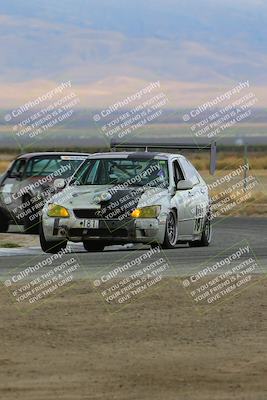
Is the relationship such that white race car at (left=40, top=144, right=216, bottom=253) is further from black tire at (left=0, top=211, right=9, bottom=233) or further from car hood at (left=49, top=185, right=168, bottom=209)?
black tire at (left=0, top=211, right=9, bottom=233)

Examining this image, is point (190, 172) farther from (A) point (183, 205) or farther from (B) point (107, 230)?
(B) point (107, 230)

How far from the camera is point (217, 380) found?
29.4ft

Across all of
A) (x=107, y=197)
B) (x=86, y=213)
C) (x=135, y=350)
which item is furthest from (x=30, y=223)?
(x=135, y=350)

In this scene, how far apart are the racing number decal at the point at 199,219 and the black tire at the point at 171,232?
94cm

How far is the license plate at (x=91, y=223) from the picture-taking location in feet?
61.8

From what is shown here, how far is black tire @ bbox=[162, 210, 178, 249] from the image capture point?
19266mm

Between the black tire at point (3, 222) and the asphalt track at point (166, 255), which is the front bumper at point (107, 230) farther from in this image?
the black tire at point (3, 222)

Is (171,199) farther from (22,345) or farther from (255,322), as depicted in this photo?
(22,345)

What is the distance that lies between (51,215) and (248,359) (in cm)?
943

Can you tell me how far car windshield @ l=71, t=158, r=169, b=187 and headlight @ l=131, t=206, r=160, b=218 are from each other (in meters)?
0.72

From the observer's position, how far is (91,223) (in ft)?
61.9

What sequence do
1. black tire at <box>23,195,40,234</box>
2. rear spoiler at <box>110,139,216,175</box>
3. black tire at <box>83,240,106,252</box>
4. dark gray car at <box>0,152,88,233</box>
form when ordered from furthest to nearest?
rear spoiler at <box>110,139,216,175</box>
black tire at <box>23,195,40,234</box>
dark gray car at <box>0,152,88,233</box>
black tire at <box>83,240,106,252</box>

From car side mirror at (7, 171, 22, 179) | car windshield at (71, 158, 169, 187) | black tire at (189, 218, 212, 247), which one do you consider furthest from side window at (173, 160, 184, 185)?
car side mirror at (7, 171, 22, 179)

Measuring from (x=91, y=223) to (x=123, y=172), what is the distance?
148cm
